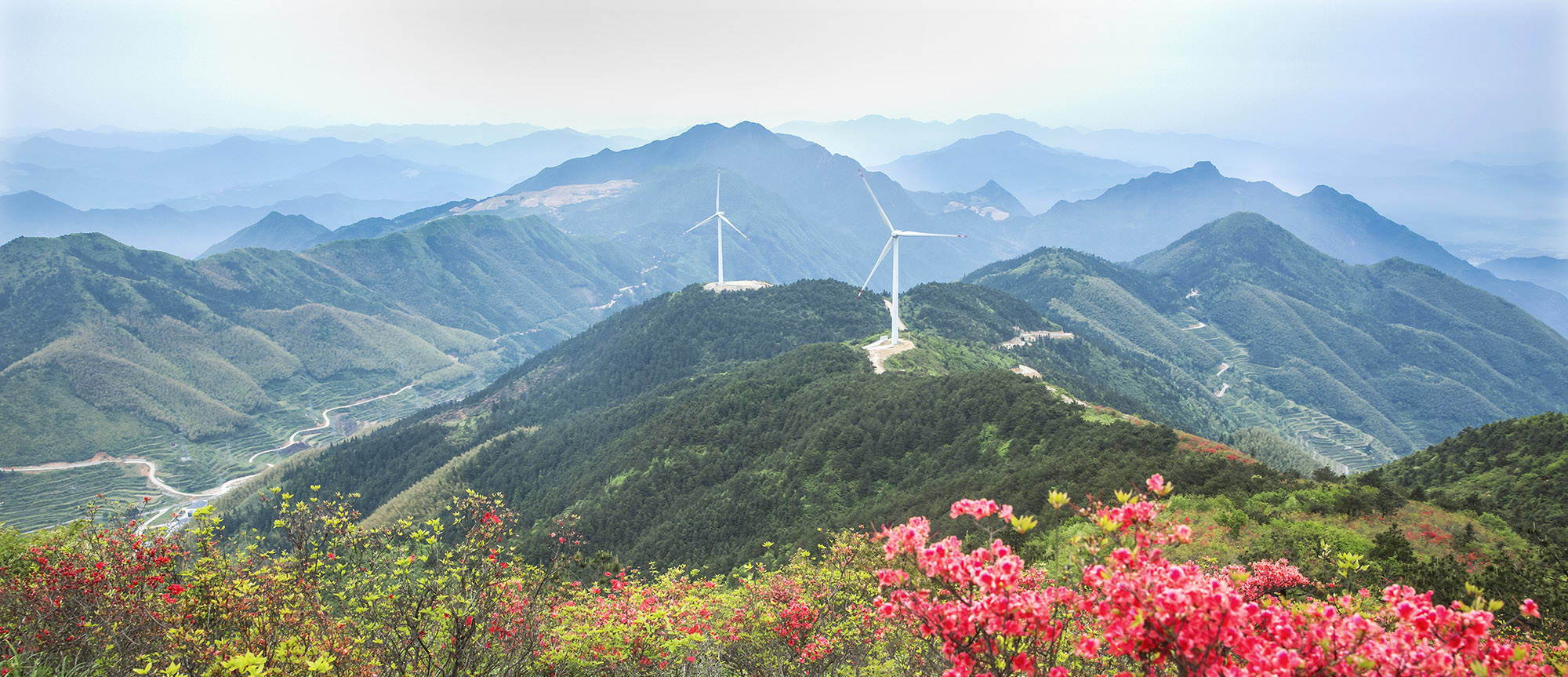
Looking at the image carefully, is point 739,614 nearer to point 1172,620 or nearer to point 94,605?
point 94,605

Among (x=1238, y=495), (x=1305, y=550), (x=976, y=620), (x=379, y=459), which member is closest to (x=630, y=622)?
(x=976, y=620)

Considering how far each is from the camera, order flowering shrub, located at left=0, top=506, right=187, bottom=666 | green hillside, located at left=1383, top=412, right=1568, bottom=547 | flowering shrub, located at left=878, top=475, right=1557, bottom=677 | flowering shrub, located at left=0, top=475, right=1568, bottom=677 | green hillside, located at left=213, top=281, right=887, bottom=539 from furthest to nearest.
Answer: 1. green hillside, located at left=213, top=281, right=887, bottom=539
2. green hillside, located at left=1383, top=412, right=1568, bottom=547
3. flowering shrub, located at left=0, top=506, right=187, bottom=666
4. flowering shrub, located at left=0, top=475, right=1568, bottom=677
5. flowering shrub, located at left=878, top=475, right=1557, bottom=677

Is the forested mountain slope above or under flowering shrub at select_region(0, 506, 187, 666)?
under

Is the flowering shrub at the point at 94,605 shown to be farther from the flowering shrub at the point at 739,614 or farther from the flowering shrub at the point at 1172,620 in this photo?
the flowering shrub at the point at 1172,620

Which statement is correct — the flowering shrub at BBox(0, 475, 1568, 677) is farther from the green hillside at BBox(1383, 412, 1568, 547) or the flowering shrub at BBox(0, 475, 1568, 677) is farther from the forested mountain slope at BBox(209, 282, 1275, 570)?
the green hillside at BBox(1383, 412, 1568, 547)

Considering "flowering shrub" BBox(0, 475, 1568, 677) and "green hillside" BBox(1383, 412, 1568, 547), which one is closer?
"flowering shrub" BBox(0, 475, 1568, 677)

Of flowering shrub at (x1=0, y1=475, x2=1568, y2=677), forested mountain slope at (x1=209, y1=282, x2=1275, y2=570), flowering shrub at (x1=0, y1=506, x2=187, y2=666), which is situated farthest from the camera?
forested mountain slope at (x1=209, y1=282, x2=1275, y2=570)

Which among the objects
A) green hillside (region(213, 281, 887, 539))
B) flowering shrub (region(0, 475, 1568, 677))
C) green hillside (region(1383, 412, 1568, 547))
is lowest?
green hillside (region(213, 281, 887, 539))

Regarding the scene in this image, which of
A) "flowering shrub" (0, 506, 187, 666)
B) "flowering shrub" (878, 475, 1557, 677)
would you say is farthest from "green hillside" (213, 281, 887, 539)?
"flowering shrub" (878, 475, 1557, 677)

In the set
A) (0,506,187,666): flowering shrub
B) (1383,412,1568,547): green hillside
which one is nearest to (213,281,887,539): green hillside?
(1383,412,1568,547): green hillside

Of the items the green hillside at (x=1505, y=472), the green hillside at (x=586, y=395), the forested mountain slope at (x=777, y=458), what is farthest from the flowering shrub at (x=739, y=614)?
the green hillside at (x=586, y=395)

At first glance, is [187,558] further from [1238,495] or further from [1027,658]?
[1238,495]
